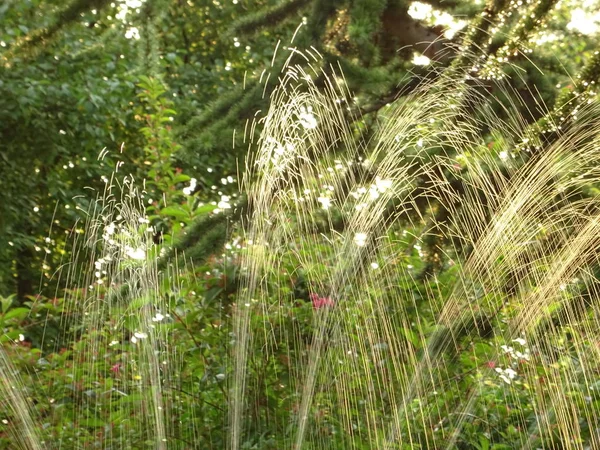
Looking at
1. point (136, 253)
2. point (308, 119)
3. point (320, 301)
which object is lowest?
point (320, 301)

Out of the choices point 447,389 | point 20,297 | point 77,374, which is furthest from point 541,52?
point 20,297

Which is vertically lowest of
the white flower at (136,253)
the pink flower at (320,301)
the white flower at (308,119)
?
the pink flower at (320,301)

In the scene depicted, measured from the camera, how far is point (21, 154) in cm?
629

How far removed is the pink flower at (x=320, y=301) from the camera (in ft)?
8.84

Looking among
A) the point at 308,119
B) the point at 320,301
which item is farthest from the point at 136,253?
the point at 308,119

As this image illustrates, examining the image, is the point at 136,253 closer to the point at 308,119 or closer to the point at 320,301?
the point at 320,301

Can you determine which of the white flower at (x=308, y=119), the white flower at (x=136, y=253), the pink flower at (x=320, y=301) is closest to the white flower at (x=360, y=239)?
the pink flower at (x=320, y=301)

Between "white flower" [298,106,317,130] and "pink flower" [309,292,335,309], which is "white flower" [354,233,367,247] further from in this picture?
Answer: "white flower" [298,106,317,130]

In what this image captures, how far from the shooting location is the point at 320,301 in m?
2.74

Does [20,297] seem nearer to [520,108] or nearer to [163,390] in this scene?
[163,390]

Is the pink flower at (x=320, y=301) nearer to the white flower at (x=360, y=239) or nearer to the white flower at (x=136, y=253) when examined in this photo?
the white flower at (x=360, y=239)

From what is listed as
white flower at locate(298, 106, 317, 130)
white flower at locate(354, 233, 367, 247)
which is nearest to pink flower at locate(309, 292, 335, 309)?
white flower at locate(354, 233, 367, 247)

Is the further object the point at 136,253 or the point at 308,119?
the point at 136,253

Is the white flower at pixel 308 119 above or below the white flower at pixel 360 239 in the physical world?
above
